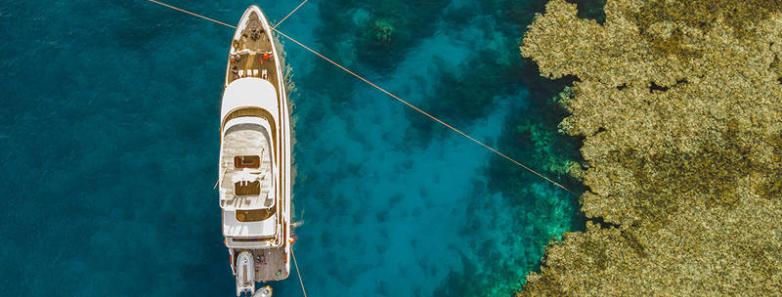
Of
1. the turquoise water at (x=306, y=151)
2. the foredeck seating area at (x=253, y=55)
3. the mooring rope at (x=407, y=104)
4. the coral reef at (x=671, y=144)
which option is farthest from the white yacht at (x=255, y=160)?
the coral reef at (x=671, y=144)

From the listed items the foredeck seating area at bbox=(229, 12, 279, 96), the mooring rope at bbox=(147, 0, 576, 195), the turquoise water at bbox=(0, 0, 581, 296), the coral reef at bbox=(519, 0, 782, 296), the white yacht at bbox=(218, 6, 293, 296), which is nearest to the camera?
the white yacht at bbox=(218, 6, 293, 296)

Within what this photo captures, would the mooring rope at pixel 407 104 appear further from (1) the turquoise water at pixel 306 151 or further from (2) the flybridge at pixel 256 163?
(1) the turquoise water at pixel 306 151

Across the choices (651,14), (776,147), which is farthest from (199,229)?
(776,147)

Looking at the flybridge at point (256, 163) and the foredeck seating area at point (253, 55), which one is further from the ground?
the foredeck seating area at point (253, 55)

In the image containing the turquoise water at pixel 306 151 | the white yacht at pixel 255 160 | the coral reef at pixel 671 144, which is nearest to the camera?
the white yacht at pixel 255 160

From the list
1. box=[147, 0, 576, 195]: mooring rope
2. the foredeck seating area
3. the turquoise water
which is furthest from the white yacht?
box=[147, 0, 576, 195]: mooring rope

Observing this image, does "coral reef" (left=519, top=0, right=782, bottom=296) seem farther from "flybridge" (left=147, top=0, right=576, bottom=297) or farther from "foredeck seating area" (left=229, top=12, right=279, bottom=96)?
"foredeck seating area" (left=229, top=12, right=279, bottom=96)

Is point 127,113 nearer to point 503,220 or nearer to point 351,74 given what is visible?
point 351,74
